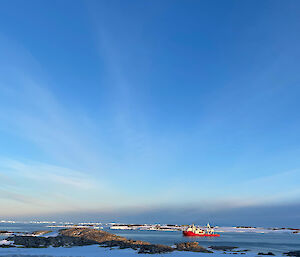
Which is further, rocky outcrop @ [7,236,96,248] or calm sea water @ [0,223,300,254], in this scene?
calm sea water @ [0,223,300,254]

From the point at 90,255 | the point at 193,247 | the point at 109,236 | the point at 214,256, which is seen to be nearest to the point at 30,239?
the point at 109,236

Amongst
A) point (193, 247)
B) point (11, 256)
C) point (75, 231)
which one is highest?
point (75, 231)

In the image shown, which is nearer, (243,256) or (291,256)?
(243,256)

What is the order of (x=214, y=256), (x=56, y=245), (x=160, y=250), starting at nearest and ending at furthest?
(x=214, y=256)
(x=160, y=250)
(x=56, y=245)

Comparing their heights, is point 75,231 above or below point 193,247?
above

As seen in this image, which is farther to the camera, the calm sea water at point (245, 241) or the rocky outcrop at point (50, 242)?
the calm sea water at point (245, 241)

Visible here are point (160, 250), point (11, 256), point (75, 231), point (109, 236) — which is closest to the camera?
point (11, 256)

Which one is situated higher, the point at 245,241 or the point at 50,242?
the point at 245,241

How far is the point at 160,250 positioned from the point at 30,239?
2568cm

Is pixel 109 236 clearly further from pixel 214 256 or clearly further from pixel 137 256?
pixel 214 256

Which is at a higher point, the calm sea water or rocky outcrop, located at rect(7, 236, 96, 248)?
the calm sea water

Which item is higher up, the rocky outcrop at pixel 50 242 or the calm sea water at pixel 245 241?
the calm sea water at pixel 245 241

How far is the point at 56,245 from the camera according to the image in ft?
149

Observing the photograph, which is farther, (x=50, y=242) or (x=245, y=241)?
(x=245, y=241)
